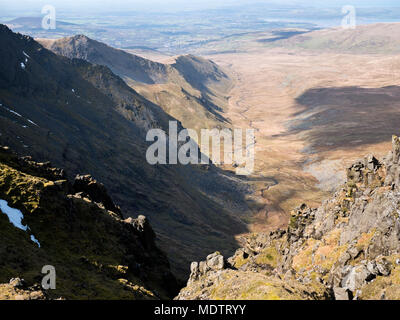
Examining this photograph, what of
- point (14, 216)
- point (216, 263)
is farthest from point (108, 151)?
point (216, 263)

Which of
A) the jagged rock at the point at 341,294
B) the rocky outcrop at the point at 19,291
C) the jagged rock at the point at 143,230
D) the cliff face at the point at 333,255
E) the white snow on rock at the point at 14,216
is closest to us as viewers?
the rocky outcrop at the point at 19,291

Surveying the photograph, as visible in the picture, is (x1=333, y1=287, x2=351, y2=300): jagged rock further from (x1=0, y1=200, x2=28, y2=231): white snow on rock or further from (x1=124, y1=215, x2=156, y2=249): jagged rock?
(x1=124, y1=215, x2=156, y2=249): jagged rock

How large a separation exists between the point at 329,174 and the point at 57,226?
6427 inches

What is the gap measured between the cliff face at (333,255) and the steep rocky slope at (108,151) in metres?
23.8

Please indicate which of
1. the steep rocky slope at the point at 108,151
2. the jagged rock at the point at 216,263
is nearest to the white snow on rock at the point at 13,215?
the jagged rock at the point at 216,263

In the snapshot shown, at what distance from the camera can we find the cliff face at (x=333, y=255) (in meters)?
31.9

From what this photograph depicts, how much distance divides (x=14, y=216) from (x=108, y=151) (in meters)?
84.9

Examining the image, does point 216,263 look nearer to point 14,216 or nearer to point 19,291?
point 19,291

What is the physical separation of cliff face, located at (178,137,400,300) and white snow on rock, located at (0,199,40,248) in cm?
1877

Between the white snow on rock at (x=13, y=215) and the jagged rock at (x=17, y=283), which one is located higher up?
the white snow on rock at (x=13, y=215)

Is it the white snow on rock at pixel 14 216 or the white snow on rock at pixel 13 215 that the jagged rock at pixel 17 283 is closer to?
the white snow on rock at pixel 14 216

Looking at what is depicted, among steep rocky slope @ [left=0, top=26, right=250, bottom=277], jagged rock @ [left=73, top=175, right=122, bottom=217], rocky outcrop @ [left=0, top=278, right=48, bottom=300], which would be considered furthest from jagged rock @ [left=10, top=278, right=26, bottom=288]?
steep rocky slope @ [left=0, top=26, right=250, bottom=277]

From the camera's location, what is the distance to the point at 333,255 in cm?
4597
